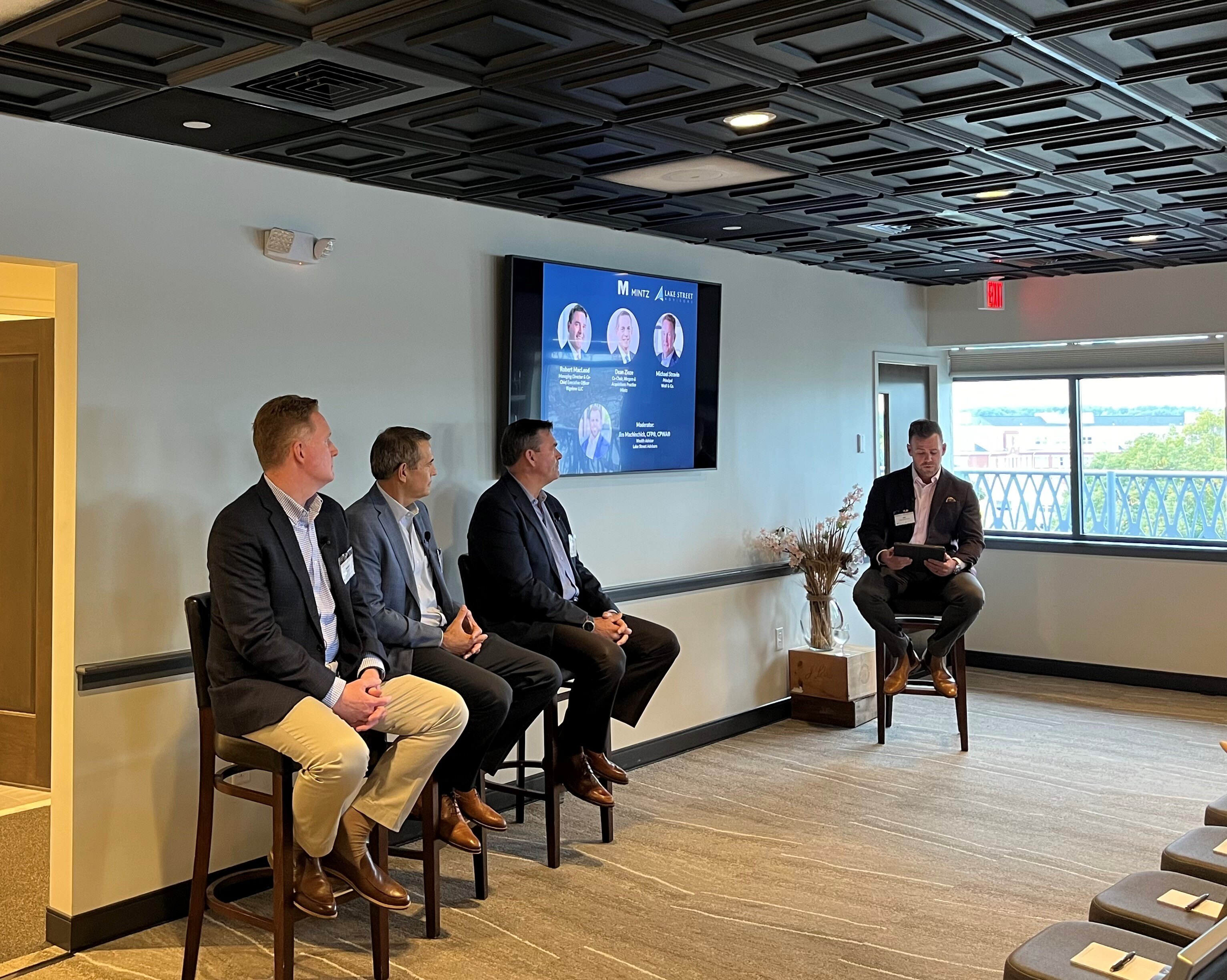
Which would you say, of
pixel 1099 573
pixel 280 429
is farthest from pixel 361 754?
pixel 1099 573

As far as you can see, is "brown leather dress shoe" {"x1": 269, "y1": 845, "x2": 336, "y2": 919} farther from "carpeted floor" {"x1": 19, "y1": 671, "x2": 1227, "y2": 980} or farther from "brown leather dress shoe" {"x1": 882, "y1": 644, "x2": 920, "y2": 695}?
"brown leather dress shoe" {"x1": 882, "y1": 644, "x2": 920, "y2": 695}

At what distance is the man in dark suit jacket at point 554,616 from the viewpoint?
451 centimetres

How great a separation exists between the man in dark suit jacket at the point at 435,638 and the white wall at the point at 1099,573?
4.85 metres

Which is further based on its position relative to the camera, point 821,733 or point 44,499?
point 821,733

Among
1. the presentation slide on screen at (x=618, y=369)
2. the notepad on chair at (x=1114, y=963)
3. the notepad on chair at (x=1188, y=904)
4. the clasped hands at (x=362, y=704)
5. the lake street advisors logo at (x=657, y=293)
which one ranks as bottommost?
the notepad on chair at (x=1188, y=904)

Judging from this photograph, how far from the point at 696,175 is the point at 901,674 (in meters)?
2.90

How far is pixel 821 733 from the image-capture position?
6426 mm

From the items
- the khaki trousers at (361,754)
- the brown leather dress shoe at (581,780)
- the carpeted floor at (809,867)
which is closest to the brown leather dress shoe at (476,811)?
the carpeted floor at (809,867)

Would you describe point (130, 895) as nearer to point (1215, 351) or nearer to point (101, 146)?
point (101, 146)

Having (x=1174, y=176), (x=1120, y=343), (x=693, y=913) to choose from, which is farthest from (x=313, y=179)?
(x=1120, y=343)

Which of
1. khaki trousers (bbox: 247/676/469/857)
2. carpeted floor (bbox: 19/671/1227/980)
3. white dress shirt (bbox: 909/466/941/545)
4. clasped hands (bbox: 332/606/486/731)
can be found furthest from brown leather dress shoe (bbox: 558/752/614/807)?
white dress shirt (bbox: 909/466/941/545)

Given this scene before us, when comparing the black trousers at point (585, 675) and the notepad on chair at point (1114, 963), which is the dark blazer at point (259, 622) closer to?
the black trousers at point (585, 675)

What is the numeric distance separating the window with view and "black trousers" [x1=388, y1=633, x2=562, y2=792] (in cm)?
513

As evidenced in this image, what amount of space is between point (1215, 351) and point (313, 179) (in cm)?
580
